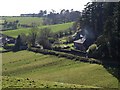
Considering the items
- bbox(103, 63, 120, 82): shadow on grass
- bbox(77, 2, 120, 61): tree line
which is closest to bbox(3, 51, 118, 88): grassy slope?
bbox(103, 63, 120, 82): shadow on grass

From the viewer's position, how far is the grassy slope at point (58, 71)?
135 ft

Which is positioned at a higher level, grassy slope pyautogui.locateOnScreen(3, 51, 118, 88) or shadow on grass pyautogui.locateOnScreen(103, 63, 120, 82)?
shadow on grass pyautogui.locateOnScreen(103, 63, 120, 82)

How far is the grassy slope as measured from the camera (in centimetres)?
4112

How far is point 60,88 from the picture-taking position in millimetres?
31750

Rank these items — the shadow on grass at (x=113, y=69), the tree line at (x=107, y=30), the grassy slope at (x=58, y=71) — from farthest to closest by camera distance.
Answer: the tree line at (x=107, y=30) < the shadow on grass at (x=113, y=69) < the grassy slope at (x=58, y=71)

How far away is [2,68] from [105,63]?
22.5 meters

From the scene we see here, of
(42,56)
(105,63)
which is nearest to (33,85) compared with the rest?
(105,63)

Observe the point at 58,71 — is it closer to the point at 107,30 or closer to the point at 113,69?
the point at 113,69

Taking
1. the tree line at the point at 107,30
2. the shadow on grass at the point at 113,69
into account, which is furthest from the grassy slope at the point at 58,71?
the tree line at the point at 107,30

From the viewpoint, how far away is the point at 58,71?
1956 inches

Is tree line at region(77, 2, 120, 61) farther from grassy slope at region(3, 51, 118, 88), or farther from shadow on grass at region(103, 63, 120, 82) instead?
grassy slope at region(3, 51, 118, 88)

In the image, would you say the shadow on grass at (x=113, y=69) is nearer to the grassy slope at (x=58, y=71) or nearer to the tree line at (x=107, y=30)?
the grassy slope at (x=58, y=71)

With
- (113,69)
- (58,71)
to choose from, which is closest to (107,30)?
(113,69)

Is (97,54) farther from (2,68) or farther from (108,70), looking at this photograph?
(2,68)
